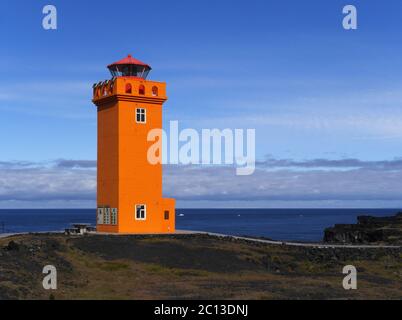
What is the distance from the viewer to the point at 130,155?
43031mm

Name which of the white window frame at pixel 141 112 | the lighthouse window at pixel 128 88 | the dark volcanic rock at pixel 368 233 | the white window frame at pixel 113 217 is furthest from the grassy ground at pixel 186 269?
the dark volcanic rock at pixel 368 233

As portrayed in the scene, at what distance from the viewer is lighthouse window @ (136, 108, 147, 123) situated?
4325cm

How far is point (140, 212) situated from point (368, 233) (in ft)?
88.5

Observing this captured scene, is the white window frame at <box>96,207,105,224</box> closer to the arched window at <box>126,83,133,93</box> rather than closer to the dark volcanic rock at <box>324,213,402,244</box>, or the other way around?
Result: the arched window at <box>126,83,133,93</box>

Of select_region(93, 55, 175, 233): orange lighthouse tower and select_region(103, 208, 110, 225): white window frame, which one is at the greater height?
select_region(93, 55, 175, 233): orange lighthouse tower

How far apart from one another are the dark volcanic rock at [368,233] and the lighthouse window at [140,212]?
64.6ft

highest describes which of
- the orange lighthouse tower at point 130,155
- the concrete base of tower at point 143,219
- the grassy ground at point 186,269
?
the orange lighthouse tower at point 130,155

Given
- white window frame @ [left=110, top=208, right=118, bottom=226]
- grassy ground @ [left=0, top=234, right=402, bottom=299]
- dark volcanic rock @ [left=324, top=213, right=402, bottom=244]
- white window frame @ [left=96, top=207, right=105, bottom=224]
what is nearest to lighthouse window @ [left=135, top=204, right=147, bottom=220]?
white window frame @ [left=110, top=208, right=118, bottom=226]

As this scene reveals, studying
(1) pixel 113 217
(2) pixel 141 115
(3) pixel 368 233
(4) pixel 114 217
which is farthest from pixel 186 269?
(3) pixel 368 233

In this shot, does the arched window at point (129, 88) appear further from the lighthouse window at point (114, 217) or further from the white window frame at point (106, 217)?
the white window frame at point (106, 217)

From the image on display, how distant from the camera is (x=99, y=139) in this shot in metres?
45.5

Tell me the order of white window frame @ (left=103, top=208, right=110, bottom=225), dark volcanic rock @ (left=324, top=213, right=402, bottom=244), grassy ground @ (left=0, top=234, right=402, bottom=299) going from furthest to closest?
1. dark volcanic rock @ (left=324, top=213, right=402, bottom=244)
2. white window frame @ (left=103, top=208, right=110, bottom=225)
3. grassy ground @ (left=0, top=234, right=402, bottom=299)

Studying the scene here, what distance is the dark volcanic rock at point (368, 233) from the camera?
2112 inches
